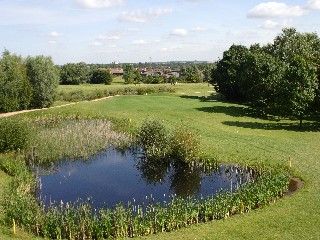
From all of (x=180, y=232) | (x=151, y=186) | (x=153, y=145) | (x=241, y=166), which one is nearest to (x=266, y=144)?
(x=241, y=166)

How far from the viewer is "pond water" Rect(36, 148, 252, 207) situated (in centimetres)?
2422

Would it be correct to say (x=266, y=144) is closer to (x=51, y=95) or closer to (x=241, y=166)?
(x=241, y=166)

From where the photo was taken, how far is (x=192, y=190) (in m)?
25.3

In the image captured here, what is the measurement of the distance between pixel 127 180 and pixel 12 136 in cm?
1078

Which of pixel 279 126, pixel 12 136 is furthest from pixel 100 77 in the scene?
pixel 12 136

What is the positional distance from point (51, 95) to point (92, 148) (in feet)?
90.6

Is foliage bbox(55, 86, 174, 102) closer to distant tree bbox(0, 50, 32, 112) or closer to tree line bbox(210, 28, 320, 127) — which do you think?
distant tree bbox(0, 50, 32, 112)

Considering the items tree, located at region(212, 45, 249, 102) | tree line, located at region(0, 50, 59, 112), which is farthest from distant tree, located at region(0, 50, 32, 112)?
tree, located at region(212, 45, 249, 102)

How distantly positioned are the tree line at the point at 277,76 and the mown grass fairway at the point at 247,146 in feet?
8.45

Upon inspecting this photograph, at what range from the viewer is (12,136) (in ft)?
101

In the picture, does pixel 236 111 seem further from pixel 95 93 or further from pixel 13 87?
pixel 13 87

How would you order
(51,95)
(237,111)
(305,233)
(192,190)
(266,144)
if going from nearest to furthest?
(305,233)
(192,190)
(266,144)
(237,111)
(51,95)

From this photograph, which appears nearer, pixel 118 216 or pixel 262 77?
pixel 118 216

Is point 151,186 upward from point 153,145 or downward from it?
downward
